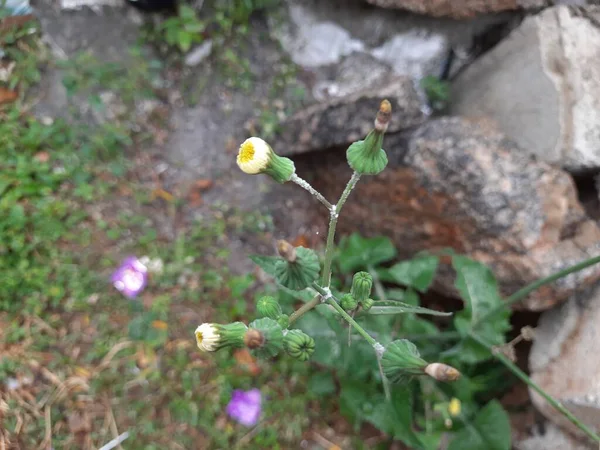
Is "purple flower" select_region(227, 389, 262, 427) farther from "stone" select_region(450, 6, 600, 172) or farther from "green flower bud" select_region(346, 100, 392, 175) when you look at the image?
"stone" select_region(450, 6, 600, 172)

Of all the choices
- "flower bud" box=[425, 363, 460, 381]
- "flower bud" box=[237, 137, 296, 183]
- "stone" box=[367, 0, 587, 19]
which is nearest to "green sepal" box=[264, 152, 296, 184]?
"flower bud" box=[237, 137, 296, 183]

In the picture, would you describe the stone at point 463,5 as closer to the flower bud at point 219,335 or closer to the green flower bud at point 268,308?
the green flower bud at point 268,308

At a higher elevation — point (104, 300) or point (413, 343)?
point (413, 343)

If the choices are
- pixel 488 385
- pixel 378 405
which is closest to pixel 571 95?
pixel 488 385

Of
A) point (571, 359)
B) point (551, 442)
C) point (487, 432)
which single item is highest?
point (571, 359)

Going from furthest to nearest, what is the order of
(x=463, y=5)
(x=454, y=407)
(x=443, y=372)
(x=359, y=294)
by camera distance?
(x=463, y=5)
(x=454, y=407)
(x=359, y=294)
(x=443, y=372)

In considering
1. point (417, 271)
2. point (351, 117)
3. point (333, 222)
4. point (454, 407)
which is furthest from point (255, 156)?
point (454, 407)

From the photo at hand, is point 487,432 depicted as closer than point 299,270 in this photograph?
No

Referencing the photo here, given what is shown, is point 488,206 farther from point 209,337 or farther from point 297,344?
point 209,337
